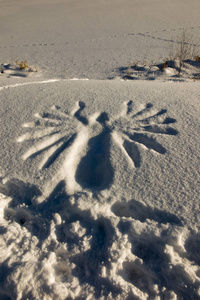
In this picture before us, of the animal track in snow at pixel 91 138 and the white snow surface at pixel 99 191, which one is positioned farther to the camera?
the animal track in snow at pixel 91 138

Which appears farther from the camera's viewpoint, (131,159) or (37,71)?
(37,71)

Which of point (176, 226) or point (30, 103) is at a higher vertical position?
point (30, 103)

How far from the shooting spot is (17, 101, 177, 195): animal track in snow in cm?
130

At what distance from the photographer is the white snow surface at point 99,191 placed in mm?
890

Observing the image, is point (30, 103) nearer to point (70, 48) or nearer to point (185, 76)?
point (185, 76)

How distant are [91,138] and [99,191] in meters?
0.47

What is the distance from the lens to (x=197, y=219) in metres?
1.01

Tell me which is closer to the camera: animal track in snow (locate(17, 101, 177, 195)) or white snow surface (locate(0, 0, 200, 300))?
white snow surface (locate(0, 0, 200, 300))

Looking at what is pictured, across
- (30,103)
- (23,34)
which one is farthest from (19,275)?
(23,34)

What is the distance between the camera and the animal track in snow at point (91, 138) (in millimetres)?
1301

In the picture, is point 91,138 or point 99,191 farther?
point 91,138

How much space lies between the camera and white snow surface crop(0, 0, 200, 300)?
0.89 m

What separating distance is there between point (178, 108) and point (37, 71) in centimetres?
248

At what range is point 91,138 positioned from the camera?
153 centimetres
